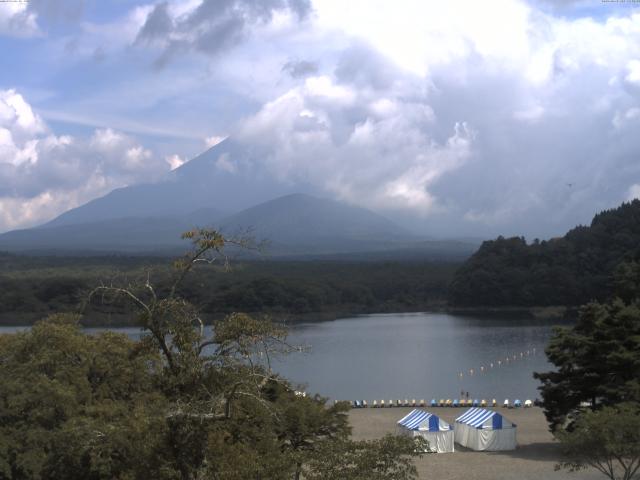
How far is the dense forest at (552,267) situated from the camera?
7344 cm

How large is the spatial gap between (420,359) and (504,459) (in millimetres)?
24652

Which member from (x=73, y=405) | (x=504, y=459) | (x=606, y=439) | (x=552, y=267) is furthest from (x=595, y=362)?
(x=552, y=267)

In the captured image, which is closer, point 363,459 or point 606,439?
point 363,459

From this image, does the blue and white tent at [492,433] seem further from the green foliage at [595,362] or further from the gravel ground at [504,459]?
the green foliage at [595,362]

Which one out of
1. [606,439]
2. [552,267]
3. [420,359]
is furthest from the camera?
[552,267]

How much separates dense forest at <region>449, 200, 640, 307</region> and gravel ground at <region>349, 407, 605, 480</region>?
4929 cm

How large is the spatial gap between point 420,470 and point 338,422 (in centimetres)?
258

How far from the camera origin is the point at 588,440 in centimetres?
1440

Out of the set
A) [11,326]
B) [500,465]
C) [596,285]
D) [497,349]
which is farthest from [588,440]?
[596,285]

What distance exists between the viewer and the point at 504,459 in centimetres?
1977

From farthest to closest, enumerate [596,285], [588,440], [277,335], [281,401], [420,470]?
[596,285] < [420,470] < [281,401] < [588,440] < [277,335]

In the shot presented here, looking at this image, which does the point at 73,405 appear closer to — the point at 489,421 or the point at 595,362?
the point at 489,421

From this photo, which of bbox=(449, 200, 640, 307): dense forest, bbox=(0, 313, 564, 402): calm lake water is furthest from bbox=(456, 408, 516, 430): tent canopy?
bbox=(449, 200, 640, 307): dense forest

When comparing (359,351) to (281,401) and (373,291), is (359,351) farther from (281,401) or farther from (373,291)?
(373,291)
